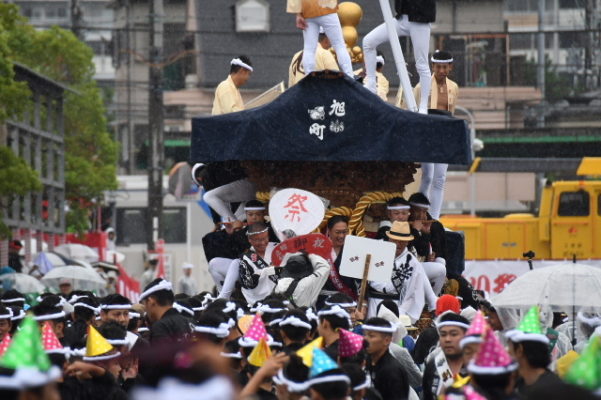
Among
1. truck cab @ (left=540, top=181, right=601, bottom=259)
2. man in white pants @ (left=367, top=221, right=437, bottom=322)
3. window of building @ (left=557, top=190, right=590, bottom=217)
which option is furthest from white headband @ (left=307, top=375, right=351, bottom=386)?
window of building @ (left=557, top=190, right=590, bottom=217)

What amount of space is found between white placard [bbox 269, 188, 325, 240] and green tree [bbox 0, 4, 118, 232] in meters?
27.3

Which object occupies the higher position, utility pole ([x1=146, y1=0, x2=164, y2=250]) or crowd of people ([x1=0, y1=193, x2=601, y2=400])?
utility pole ([x1=146, y1=0, x2=164, y2=250])

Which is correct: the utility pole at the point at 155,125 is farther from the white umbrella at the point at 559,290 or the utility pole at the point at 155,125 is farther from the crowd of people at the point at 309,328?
the white umbrella at the point at 559,290

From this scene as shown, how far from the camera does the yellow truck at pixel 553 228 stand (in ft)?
97.0

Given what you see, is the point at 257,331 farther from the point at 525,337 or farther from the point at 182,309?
the point at 182,309

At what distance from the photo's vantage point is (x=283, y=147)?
15.2 m

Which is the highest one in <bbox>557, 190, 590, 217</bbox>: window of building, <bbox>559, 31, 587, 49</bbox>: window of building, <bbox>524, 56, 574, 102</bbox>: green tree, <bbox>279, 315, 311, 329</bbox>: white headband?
<bbox>559, 31, 587, 49</bbox>: window of building

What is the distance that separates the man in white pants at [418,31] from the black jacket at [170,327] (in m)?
5.38

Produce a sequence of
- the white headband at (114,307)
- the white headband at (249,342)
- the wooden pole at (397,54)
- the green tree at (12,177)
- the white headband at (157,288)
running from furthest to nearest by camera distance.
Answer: the green tree at (12,177)
the wooden pole at (397,54)
the white headband at (114,307)
the white headband at (157,288)
the white headband at (249,342)

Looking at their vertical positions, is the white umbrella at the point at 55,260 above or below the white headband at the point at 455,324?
below

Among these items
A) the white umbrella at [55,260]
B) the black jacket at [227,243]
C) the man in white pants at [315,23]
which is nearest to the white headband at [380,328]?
the black jacket at [227,243]

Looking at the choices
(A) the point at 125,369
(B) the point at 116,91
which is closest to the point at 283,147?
(A) the point at 125,369

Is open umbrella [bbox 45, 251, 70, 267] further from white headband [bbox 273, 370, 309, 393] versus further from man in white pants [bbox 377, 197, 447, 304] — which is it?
white headband [bbox 273, 370, 309, 393]

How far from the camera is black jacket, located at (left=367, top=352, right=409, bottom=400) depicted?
31.6ft
